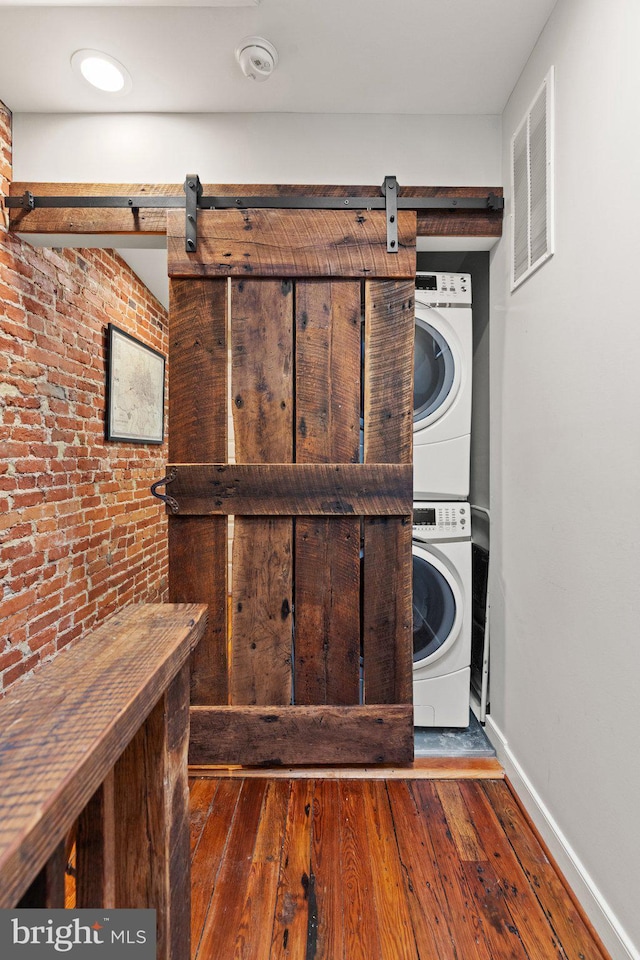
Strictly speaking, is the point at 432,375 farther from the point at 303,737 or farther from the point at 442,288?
the point at 303,737

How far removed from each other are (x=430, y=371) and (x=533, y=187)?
0.77 meters

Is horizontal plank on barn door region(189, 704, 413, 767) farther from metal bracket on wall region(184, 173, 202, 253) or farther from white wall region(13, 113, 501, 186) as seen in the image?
white wall region(13, 113, 501, 186)

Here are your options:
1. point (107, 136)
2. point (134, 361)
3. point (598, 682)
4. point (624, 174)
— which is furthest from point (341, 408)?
point (134, 361)

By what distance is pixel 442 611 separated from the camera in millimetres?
2268

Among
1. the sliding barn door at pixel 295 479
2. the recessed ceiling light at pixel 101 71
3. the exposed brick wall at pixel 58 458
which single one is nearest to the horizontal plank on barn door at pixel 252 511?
the sliding barn door at pixel 295 479

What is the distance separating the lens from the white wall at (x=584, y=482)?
1.23 m

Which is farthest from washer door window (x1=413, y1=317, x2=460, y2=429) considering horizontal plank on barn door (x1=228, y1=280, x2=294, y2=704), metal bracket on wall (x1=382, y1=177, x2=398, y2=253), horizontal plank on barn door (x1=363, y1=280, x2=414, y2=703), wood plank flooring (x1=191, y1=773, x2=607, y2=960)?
wood plank flooring (x1=191, y1=773, x2=607, y2=960)

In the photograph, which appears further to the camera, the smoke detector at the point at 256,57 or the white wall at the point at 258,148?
the white wall at the point at 258,148

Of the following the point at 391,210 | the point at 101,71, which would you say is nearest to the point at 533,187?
the point at 391,210

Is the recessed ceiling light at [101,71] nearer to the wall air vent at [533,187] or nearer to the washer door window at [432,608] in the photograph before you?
the wall air vent at [533,187]

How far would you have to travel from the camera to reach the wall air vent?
65.4 inches

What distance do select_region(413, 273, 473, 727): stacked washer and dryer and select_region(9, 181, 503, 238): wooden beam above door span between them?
9.4 inches

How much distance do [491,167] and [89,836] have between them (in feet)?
8.08

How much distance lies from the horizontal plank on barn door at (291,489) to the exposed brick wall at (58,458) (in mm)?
707
